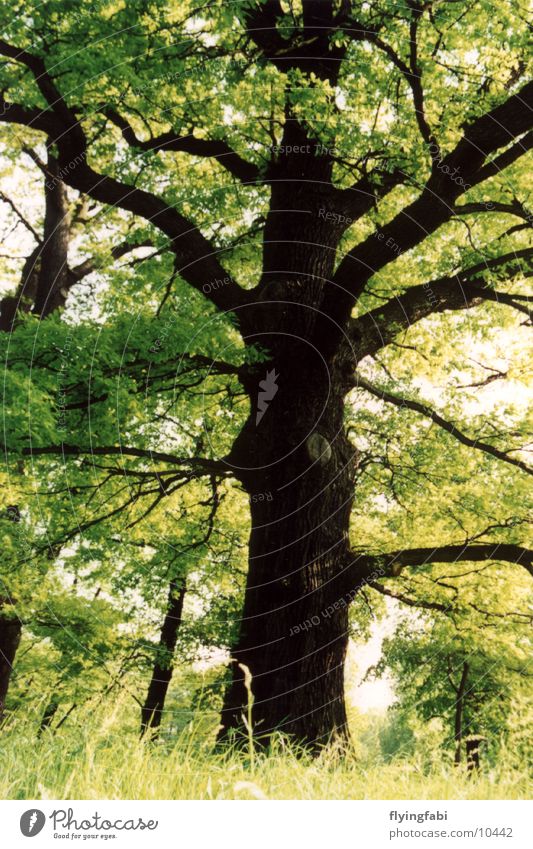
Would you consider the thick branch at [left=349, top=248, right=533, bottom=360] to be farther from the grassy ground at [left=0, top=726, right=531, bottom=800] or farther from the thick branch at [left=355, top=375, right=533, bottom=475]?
the grassy ground at [left=0, top=726, right=531, bottom=800]

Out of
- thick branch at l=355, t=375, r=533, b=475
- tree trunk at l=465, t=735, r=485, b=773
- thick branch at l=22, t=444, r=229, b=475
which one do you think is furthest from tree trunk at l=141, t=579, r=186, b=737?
tree trunk at l=465, t=735, r=485, b=773

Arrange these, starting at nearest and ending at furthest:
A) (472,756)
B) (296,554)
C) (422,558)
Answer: (296,554) → (472,756) → (422,558)

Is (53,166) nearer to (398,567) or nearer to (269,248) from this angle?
(269,248)

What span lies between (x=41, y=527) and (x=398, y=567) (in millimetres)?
6396

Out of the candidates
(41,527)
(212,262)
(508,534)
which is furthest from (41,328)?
(508,534)

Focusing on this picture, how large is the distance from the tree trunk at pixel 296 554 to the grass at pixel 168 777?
2.92m

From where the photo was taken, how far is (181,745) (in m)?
4.66

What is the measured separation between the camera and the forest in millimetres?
7293

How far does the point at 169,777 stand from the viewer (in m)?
4.36

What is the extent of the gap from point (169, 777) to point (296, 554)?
14.2 feet

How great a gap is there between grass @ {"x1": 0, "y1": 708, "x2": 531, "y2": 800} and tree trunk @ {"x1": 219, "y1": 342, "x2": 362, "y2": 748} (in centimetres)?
292

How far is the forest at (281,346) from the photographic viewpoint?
7.29 meters
